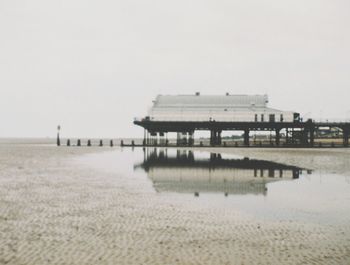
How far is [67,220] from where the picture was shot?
1136cm

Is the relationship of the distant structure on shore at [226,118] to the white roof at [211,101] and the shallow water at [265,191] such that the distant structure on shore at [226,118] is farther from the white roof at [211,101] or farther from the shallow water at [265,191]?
the shallow water at [265,191]

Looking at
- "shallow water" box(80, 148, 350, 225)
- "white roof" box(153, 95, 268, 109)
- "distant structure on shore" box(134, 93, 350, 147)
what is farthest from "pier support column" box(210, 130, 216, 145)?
"shallow water" box(80, 148, 350, 225)

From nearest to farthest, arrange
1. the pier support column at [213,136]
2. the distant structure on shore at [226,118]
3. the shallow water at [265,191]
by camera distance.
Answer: the shallow water at [265,191] → the distant structure on shore at [226,118] → the pier support column at [213,136]

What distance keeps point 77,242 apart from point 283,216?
5959 mm

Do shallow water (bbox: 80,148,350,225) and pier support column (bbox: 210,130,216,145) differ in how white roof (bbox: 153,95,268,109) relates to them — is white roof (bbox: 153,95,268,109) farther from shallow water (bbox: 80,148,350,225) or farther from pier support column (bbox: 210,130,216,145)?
shallow water (bbox: 80,148,350,225)

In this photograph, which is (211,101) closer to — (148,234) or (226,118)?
(226,118)

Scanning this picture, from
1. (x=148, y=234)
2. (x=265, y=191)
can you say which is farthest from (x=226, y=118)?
(x=148, y=234)

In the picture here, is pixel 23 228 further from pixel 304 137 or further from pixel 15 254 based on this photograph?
pixel 304 137

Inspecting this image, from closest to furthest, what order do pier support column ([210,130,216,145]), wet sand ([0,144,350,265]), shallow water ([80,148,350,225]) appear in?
wet sand ([0,144,350,265]) < shallow water ([80,148,350,225]) < pier support column ([210,130,216,145])

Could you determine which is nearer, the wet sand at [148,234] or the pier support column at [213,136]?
the wet sand at [148,234]

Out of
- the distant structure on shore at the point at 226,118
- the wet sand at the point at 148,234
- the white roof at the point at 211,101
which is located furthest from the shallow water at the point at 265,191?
the white roof at the point at 211,101

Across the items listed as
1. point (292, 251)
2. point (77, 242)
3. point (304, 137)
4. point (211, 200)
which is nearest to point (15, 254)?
point (77, 242)

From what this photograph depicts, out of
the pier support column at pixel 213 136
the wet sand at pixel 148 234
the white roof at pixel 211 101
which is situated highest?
the white roof at pixel 211 101

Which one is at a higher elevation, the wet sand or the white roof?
the white roof
